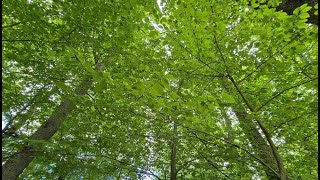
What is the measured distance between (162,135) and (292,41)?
1.92 m

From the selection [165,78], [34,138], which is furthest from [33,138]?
[165,78]

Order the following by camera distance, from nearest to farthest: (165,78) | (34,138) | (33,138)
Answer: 1. (165,78)
2. (33,138)
3. (34,138)

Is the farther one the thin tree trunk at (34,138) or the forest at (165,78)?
the thin tree trunk at (34,138)

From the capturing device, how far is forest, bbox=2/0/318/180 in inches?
82.0

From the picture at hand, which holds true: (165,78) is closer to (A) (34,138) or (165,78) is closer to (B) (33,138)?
(B) (33,138)

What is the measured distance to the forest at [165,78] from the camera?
208 cm

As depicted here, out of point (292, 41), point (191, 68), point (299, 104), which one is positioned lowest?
point (299, 104)

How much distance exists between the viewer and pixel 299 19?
1.97 meters

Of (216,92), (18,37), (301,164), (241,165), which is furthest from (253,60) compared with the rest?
(18,37)

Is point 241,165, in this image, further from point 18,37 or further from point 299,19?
point 18,37

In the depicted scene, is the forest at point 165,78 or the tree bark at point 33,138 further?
the tree bark at point 33,138

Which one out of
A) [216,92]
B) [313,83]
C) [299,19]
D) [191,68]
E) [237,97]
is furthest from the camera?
[216,92]

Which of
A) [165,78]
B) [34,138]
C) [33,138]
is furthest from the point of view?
[34,138]

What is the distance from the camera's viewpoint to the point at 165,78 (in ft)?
5.48
